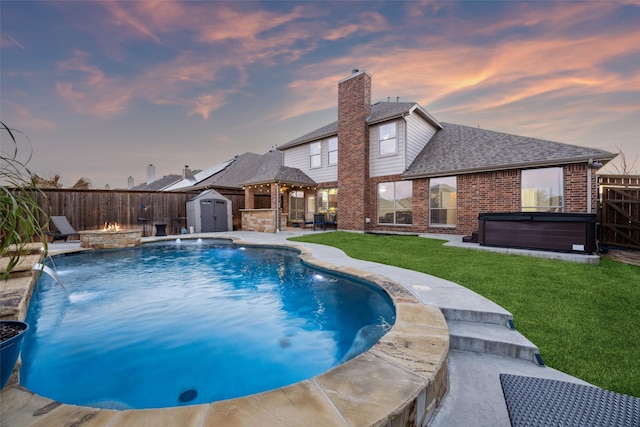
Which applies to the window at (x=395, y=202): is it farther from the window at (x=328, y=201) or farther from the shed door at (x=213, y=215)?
the shed door at (x=213, y=215)

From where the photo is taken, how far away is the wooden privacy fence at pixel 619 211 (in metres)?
7.69

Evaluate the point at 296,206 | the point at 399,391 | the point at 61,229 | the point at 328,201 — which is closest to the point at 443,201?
the point at 328,201

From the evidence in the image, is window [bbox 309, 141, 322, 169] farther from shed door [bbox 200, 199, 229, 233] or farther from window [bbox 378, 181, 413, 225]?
shed door [bbox 200, 199, 229, 233]

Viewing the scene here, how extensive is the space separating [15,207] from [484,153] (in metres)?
13.2

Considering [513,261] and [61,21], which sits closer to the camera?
[513,261]

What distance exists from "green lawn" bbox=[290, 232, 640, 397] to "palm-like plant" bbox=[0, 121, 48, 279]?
422 cm

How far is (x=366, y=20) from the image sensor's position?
10.1 meters

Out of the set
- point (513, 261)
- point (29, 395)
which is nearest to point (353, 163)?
point (513, 261)

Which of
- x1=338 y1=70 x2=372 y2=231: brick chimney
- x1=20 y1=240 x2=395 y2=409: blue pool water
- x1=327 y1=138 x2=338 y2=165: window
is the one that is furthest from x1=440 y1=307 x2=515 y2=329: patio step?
x1=327 y1=138 x2=338 y2=165: window

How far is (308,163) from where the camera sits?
53.4ft

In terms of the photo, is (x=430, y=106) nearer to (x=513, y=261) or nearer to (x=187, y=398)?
(x=513, y=261)

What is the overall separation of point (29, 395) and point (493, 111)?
18813 mm

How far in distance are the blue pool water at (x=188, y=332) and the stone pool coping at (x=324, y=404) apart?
1033 mm

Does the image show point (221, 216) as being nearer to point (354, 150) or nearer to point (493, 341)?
point (354, 150)
